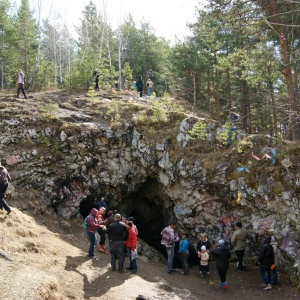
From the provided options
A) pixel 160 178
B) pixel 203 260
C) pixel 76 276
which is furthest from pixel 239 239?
pixel 76 276

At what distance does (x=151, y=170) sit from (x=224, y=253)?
603 cm

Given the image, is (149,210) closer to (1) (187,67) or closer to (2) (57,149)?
(2) (57,149)

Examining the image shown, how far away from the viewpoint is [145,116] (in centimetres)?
1540

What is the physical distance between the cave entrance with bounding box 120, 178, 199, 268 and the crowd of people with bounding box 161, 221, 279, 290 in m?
4.52

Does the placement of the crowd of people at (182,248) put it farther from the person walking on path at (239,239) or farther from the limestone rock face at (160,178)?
the limestone rock face at (160,178)

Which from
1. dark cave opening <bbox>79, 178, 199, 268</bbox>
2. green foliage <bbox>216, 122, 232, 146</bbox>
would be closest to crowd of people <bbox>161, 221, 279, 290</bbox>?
dark cave opening <bbox>79, 178, 199, 268</bbox>

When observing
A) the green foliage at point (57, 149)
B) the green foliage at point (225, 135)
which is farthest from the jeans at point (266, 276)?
the green foliage at point (57, 149)

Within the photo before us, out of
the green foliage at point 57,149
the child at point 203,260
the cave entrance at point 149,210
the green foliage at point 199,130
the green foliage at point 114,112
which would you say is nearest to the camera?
the child at point 203,260

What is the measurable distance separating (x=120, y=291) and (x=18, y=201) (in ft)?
20.1

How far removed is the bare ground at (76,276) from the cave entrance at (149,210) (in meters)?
4.66

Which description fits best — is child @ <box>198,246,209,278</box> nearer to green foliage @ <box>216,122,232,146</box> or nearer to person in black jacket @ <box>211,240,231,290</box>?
person in black jacket @ <box>211,240,231,290</box>

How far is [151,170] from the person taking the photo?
572 inches

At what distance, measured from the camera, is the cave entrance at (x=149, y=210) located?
15.7m

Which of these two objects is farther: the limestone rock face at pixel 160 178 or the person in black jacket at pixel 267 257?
the limestone rock face at pixel 160 178
